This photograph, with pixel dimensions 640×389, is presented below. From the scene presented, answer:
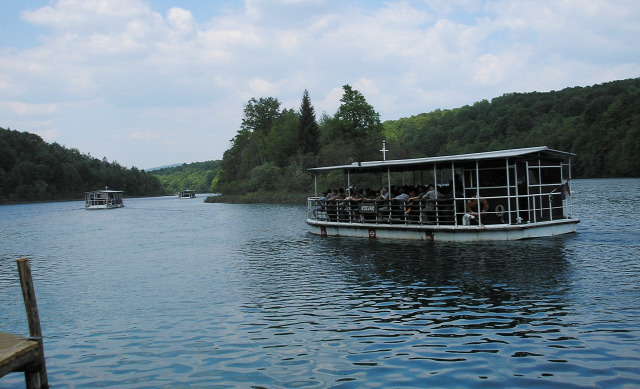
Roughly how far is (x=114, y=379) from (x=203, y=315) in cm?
412

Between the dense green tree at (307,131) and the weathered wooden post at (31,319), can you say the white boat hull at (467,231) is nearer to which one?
the weathered wooden post at (31,319)

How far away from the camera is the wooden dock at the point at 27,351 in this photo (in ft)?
24.7

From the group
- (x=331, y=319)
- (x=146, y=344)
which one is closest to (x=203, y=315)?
(x=146, y=344)

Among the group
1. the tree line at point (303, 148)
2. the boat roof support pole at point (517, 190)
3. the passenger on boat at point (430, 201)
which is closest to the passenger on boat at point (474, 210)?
the boat roof support pole at point (517, 190)

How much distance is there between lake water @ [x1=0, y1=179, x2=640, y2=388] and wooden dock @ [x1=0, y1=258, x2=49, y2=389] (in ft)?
2.96

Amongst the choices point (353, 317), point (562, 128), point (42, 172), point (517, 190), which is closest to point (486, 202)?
point (517, 190)

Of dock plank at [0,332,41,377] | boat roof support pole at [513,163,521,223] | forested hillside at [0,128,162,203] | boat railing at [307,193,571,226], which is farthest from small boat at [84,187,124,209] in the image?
dock plank at [0,332,41,377]

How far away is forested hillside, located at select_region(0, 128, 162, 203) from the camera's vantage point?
468 ft

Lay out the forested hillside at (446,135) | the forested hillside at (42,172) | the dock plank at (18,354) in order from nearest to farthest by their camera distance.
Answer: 1. the dock plank at (18,354)
2. the forested hillside at (446,135)
3. the forested hillside at (42,172)

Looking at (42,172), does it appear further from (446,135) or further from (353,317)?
(353,317)

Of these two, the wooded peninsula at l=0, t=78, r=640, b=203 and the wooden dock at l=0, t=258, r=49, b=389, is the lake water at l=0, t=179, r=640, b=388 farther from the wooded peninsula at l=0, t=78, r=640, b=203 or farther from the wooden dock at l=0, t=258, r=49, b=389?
the wooded peninsula at l=0, t=78, r=640, b=203

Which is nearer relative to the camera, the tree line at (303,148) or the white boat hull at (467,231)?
the white boat hull at (467,231)

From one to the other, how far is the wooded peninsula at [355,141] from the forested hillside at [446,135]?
200 mm

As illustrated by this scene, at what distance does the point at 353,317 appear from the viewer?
40.8ft
